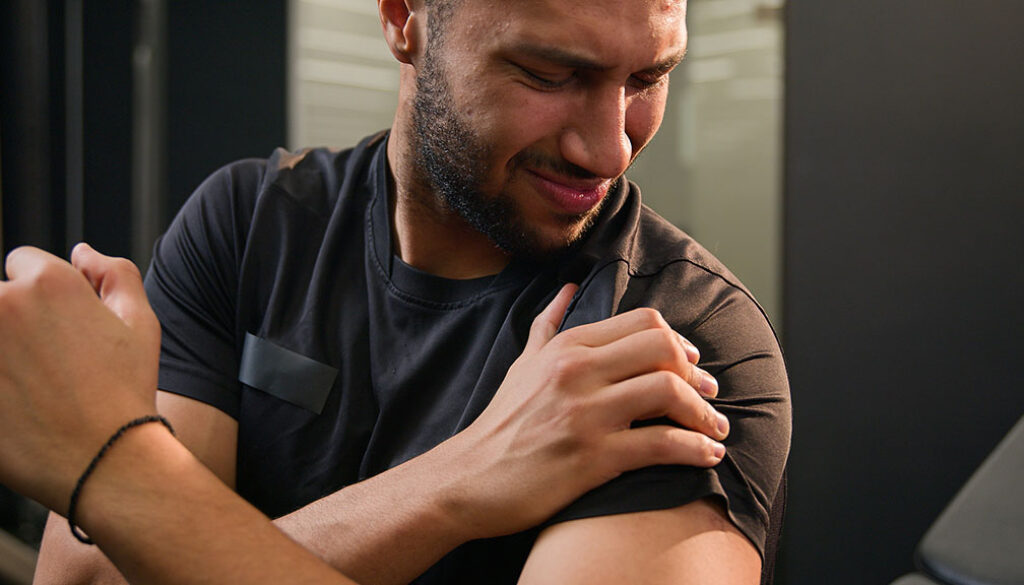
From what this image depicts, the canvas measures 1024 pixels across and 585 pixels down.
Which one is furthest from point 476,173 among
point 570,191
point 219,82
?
point 219,82

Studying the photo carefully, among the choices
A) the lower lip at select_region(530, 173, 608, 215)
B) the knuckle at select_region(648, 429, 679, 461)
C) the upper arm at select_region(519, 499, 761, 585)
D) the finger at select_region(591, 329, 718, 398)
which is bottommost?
the upper arm at select_region(519, 499, 761, 585)

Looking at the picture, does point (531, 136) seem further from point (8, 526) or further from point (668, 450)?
point (8, 526)

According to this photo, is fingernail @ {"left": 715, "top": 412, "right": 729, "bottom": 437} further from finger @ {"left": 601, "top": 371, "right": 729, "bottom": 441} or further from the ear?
the ear

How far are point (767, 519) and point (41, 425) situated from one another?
2.30 ft

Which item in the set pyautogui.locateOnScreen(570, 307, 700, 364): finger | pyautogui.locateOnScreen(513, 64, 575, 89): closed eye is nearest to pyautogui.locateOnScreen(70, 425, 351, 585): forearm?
pyautogui.locateOnScreen(570, 307, 700, 364): finger

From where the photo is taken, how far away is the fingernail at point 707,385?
0.89 meters

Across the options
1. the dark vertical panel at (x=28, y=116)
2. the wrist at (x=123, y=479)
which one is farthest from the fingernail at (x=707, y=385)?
the dark vertical panel at (x=28, y=116)

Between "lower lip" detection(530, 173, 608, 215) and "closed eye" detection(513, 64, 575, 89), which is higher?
"closed eye" detection(513, 64, 575, 89)

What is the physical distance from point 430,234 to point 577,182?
26 centimetres

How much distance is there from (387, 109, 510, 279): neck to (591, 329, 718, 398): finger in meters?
0.33

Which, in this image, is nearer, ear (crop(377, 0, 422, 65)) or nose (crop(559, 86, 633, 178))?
nose (crop(559, 86, 633, 178))

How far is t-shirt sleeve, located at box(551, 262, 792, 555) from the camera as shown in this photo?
844 mm

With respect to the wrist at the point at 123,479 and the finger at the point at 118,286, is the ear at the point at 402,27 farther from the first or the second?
the wrist at the point at 123,479

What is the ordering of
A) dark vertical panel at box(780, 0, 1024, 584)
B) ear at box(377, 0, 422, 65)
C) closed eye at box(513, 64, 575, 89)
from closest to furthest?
closed eye at box(513, 64, 575, 89) < ear at box(377, 0, 422, 65) < dark vertical panel at box(780, 0, 1024, 584)
